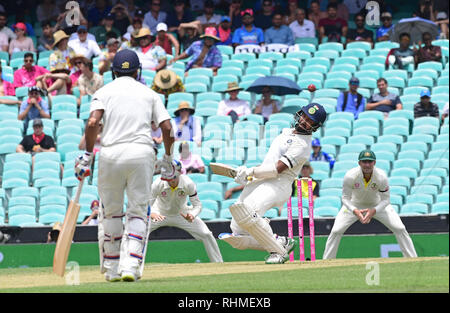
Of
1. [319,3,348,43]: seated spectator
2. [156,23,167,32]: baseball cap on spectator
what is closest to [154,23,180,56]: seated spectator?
[156,23,167,32]: baseball cap on spectator

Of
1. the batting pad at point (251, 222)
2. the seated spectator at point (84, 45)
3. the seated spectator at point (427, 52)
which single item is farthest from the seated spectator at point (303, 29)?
the batting pad at point (251, 222)

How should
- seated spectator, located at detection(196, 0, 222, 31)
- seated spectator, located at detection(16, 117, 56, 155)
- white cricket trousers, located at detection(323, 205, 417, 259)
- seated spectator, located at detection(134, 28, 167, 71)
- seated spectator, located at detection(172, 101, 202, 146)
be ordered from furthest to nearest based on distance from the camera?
seated spectator, located at detection(196, 0, 222, 31), seated spectator, located at detection(134, 28, 167, 71), seated spectator, located at detection(16, 117, 56, 155), seated spectator, located at detection(172, 101, 202, 146), white cricket trousers, located at detection(323, 205, 417, 259)

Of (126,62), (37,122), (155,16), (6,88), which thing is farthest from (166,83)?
(126,62)

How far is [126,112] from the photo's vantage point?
9.23 metres

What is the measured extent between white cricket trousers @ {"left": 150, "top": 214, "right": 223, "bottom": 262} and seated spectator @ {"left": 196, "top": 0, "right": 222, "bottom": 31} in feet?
26.5

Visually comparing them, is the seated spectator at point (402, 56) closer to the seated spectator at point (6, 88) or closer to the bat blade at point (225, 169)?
the seated spectator at point (6, 88)

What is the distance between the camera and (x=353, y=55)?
21.5 meters

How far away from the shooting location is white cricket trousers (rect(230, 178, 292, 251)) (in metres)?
11.9

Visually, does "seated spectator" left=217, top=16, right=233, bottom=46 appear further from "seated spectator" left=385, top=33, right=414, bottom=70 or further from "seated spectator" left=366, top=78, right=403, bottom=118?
"seated spectator" left=366, top=78, right=403, bottom=118

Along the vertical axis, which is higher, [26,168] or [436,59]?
[436,59]
